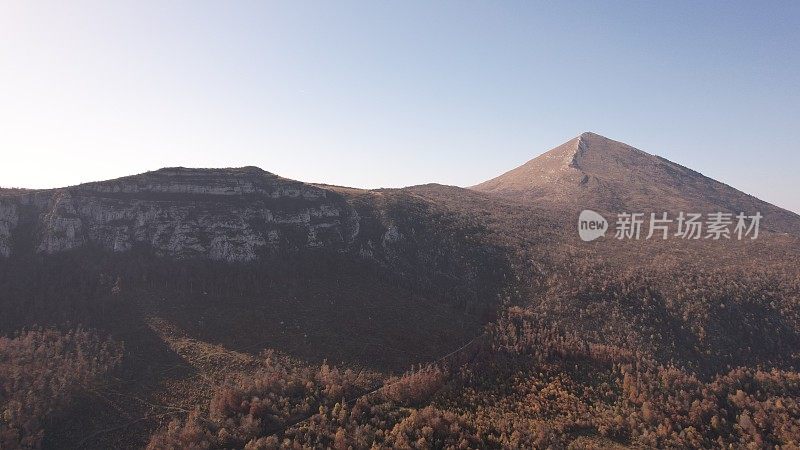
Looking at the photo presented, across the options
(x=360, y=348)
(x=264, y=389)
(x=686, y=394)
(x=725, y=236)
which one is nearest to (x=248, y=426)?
(x=264, y=389)

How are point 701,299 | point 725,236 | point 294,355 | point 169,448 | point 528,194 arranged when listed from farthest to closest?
point 528,194 → point 725,236 → point 701,299 → point 294,355 → point 169,448

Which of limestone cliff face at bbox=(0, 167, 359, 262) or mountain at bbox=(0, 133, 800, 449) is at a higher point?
limestone cliff face at bbox=(0, 167, 359, 262)

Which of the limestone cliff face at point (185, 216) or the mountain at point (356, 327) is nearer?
the mountain at point (356, 327)

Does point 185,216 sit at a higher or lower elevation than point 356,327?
higher

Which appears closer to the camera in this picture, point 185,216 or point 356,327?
point 356,327

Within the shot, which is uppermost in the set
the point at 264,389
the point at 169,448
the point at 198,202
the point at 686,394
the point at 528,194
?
the point at 528,194

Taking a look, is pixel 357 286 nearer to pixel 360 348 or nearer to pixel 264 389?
pixel 360 348

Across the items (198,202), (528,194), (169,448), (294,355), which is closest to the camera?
(169,448)

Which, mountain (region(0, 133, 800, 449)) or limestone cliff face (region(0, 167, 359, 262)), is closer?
mountain (region(0, 133, 800, 449))
